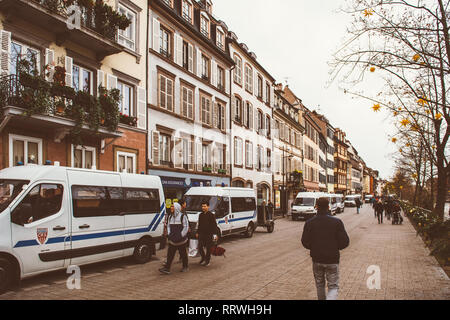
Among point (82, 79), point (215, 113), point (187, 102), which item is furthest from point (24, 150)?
point (215, 113)

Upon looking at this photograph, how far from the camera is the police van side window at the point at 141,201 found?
11566 millimetres

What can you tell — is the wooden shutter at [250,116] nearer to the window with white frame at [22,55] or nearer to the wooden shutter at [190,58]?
the wooden shutter at [190,58]

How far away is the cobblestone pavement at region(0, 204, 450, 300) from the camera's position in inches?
310

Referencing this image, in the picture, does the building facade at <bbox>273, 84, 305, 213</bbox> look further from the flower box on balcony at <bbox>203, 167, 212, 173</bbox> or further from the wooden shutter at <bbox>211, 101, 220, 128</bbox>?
the flower box on balcony at <bbox>203, 167, 212, 173</bbox>

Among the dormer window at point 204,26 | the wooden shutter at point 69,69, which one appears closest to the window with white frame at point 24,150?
the wooden shutter at point 69,69

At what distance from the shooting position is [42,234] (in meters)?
8.63

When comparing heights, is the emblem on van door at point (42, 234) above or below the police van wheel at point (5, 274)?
above

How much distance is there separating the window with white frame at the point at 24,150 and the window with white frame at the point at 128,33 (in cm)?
699

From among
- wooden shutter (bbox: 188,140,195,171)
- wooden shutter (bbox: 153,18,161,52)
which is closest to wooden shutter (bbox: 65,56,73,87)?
wooden shutter (bbox: 153,18,161,52)

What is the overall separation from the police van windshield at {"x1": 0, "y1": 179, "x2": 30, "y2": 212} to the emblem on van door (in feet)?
2.93

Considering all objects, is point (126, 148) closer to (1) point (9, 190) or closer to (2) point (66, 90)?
(2) point (66, 90)

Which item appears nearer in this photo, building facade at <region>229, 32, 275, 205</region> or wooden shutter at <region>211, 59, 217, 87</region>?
wooden shutter at <region>211, 59, 217, 87</region>
